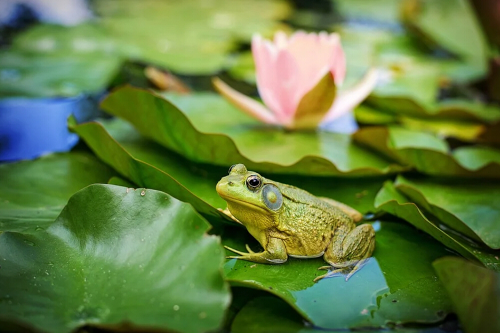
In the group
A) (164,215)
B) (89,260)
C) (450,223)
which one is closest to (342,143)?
(450,223)

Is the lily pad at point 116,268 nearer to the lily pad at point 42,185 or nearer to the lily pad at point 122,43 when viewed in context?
the lily pad at point 42,185

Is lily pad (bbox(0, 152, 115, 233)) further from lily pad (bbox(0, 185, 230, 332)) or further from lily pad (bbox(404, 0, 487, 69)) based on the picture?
lily pad (bbox(404, 0, 487, 69))

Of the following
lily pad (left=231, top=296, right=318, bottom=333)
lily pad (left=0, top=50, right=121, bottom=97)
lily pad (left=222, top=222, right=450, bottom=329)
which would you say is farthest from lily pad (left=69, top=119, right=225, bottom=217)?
lily pad (left=0, top=50, right=121, bottom=97)

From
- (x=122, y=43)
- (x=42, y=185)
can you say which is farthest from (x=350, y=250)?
(x=122, y=43)

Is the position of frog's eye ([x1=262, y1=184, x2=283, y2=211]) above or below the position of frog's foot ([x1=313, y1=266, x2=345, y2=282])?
above

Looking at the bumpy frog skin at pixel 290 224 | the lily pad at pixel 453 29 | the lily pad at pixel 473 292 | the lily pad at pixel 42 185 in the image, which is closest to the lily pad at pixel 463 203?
the bumpy frog skin at pixel 290 224

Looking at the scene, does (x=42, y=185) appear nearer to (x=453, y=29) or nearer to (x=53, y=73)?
(x=53, y=73)

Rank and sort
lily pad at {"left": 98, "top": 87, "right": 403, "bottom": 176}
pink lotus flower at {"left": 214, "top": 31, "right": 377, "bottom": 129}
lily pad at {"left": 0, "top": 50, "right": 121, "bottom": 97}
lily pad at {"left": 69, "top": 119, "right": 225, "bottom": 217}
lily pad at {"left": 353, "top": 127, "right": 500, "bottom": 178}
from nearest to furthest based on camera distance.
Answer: lily pad at {"left": 69, "top": 119, "right": 225, "bottom": 217}, lily pad at {"left": 98, "top": 87, "right": 403, "bottom": 176}, lily pad at {"left": 353, "top": 127, "right": 500, "bottom": 178}, pink lotus flower at {"left": 214, "top": 31, "right": 377, "bottom": 129}, lily pad at {"left": 0, "top": 50, "right": 121, "bottom": 97}
